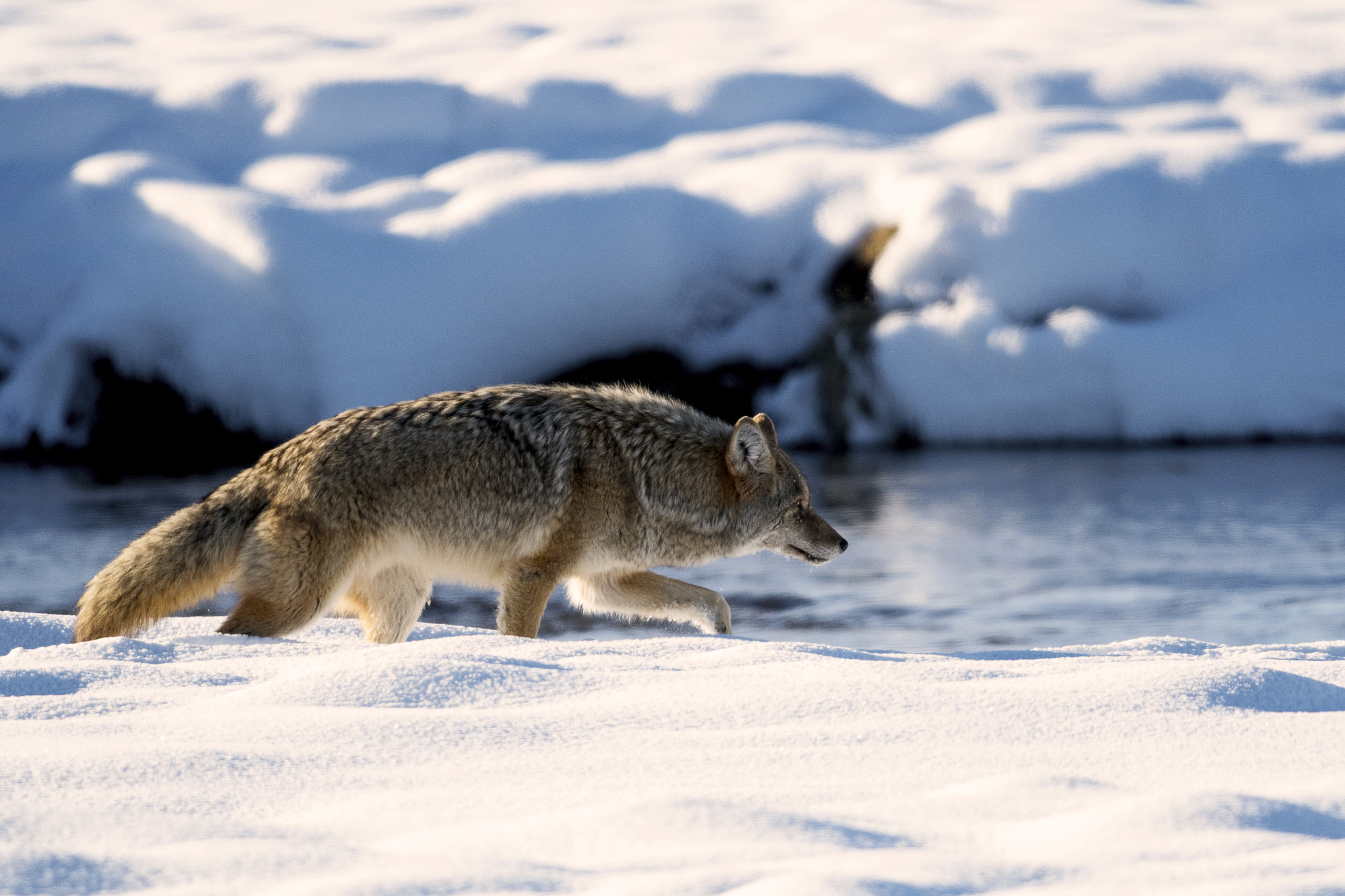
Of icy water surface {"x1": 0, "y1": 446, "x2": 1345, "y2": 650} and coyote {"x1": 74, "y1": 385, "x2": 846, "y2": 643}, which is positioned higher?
coyote {"x1": 74, "y1": 385, "x2": 846, "y2": 643}

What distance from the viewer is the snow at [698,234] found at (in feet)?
50.4

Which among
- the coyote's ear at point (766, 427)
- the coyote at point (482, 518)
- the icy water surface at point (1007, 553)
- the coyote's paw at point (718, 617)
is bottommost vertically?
the icy water surface at point (1007, 553)

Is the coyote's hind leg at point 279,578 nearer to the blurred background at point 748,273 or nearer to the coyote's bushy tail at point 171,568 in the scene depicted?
the coyote's bushy tail at point 171,568

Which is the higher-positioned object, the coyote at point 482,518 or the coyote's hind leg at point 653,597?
the coyote at point 482,518

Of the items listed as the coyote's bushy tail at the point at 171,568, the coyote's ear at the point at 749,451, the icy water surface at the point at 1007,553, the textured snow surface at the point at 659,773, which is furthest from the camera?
the icy water surface at the point at 1007,553

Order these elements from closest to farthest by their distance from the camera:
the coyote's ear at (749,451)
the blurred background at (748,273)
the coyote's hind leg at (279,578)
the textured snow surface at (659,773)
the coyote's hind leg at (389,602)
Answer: the textured snow surface at (659,773), the coyote's hind leg at (279,578), the coyote's hind leg at (389,602), the coyote's ear at (749,451), the blurred background at (748,273)

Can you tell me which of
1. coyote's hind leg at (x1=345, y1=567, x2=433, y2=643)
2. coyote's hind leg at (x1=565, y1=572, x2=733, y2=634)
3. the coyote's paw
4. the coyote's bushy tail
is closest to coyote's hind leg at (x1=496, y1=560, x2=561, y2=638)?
coyote's hind leg at (x1=345, y1=567, x2=433, y2=643)

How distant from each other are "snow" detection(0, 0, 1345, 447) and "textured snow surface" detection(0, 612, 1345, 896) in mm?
11763

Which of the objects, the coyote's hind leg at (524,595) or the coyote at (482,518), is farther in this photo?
the coyote's hind leg at (524,595)

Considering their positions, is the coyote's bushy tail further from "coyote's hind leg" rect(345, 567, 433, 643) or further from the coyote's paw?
the coyote's paw

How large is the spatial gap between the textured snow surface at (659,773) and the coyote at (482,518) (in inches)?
31.5

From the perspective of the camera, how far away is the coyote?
492 centimetres

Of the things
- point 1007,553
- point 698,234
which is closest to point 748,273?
point 698,234

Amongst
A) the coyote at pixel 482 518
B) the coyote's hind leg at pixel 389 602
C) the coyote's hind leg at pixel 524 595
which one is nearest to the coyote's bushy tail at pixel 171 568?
the coyote at pixel 482 518
